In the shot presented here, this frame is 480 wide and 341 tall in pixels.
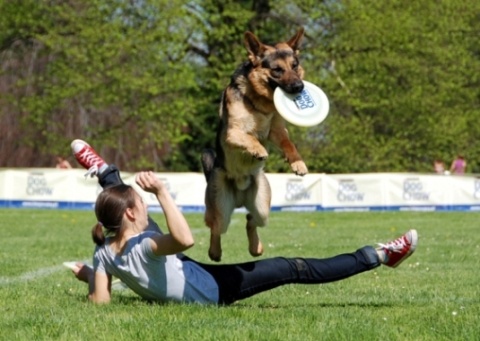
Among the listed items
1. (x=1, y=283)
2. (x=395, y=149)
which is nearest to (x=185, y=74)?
(x=395, y=149)

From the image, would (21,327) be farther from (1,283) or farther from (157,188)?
(1,283)

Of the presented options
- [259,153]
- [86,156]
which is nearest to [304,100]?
[259,153]

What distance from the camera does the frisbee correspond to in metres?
7.53

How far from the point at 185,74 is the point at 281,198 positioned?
422 inches

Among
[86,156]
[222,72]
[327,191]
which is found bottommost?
[327,191]

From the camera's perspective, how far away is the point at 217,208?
8.18 m

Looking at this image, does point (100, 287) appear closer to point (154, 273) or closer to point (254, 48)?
point (154, 273)

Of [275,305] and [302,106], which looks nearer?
[275,305]

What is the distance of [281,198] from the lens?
26750mm

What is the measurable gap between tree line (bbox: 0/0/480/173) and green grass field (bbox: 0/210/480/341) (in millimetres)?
21925

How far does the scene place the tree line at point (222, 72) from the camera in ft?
119

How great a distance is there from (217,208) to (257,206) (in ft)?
1.10

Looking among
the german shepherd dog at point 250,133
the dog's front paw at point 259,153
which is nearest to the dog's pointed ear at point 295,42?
the german shepherd dog at point 250,133

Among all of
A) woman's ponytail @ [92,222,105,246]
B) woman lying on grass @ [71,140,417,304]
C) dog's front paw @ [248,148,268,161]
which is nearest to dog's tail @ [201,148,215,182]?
dog's front paw @ [248,148,268,161]
